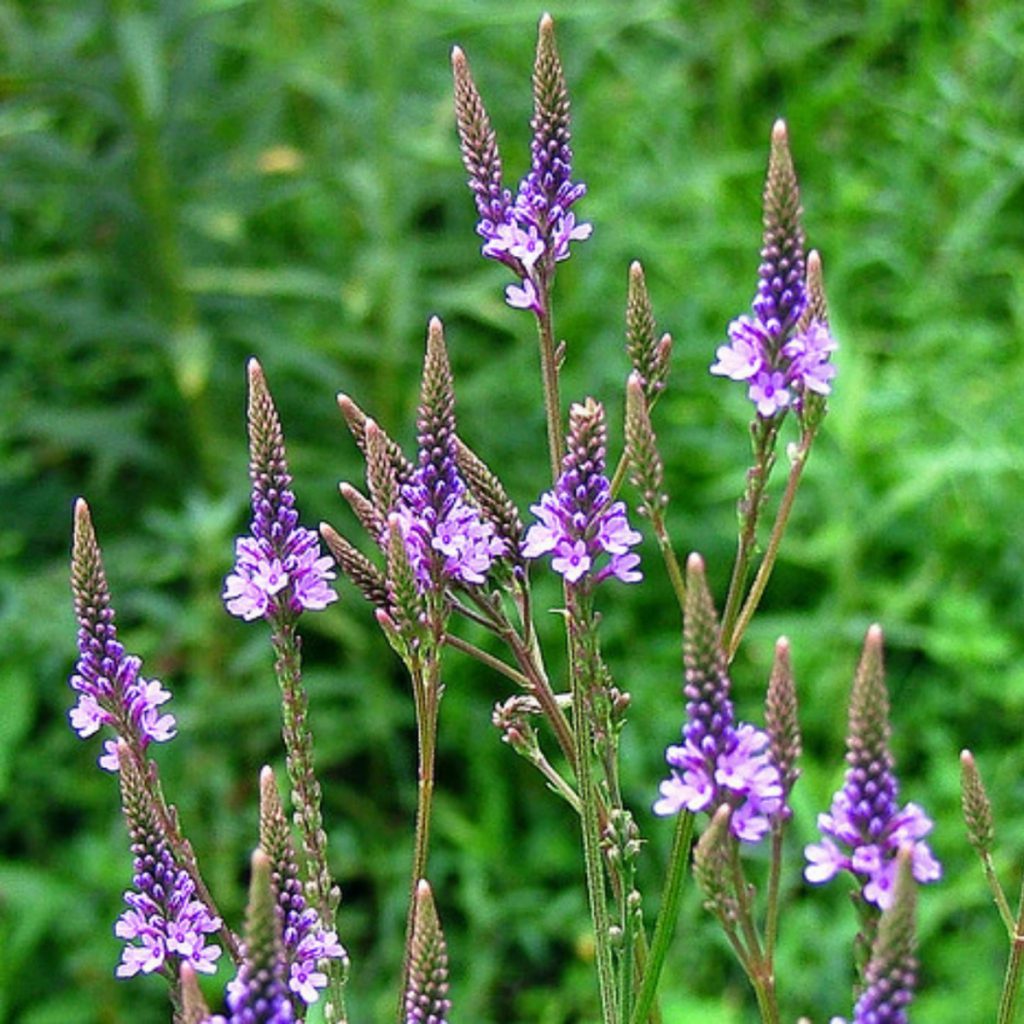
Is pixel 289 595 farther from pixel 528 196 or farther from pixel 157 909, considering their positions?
pixel 528 196

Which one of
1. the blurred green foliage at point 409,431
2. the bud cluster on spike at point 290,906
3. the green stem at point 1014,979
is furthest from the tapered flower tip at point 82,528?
the blurred green foliage at point 409,431

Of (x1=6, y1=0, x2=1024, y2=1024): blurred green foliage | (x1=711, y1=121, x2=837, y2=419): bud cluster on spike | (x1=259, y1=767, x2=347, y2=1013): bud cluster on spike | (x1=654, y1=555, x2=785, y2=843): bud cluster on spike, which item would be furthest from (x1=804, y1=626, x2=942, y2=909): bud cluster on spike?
(x1=6, y1=0, x2=1024, y2=1024): blurred green foliage

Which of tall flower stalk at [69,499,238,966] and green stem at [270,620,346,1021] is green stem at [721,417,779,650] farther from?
tall flower stalk at [69,499,238,966]

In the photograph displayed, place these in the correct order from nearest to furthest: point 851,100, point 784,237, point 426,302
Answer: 1. point 784,237
2. point 426,302
3. point 851,100

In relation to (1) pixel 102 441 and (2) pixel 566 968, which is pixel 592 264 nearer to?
(1) pixel 102 441

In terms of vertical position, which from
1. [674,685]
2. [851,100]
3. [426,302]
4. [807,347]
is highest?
[851,100]

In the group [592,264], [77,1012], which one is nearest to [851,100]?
[592,264]

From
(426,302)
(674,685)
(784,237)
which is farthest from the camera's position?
(426,302)
